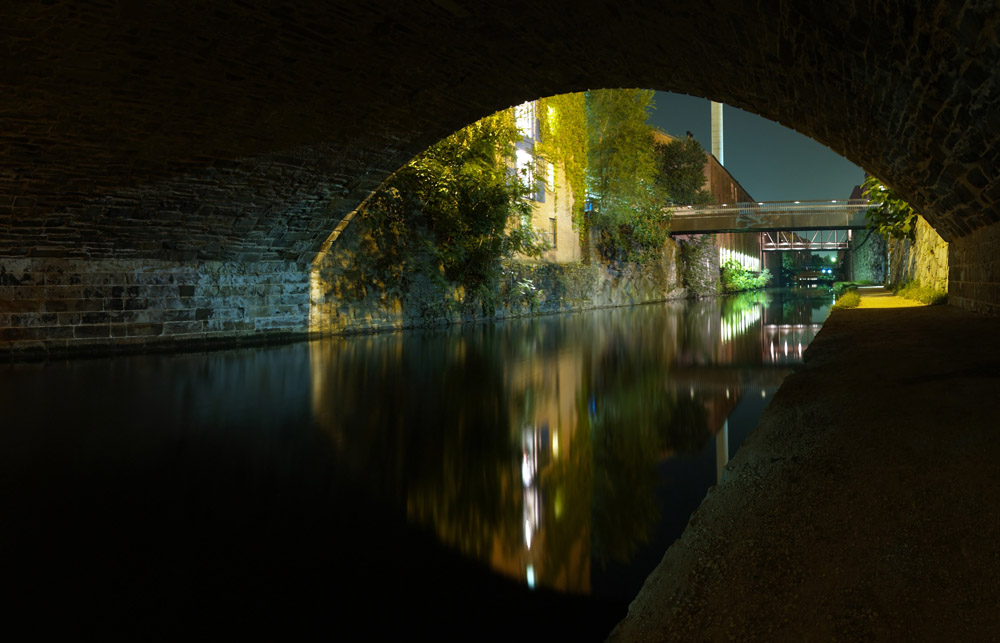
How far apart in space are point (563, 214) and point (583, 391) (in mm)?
15744

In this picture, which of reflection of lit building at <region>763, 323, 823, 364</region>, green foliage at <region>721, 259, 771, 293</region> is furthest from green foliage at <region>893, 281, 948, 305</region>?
green foliage at <region>721, 259, 771, 293</region>

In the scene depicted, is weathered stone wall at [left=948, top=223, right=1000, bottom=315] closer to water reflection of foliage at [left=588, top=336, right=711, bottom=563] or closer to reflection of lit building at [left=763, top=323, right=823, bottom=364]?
reflection of lit building at [left=763, top=323, right=823, bottom=364]

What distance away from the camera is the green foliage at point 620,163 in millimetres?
20875

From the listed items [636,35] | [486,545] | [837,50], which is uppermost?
[636,35]

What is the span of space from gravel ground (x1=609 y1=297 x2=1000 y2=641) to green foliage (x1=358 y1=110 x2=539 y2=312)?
9941mm

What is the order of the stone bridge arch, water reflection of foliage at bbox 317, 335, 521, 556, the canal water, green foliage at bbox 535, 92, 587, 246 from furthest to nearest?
green foliage at bbox 535, 92, 587, 246 < the stone bridge arch < water reflection of foliage at bbox 317, 335, 521, 556 < the canal water

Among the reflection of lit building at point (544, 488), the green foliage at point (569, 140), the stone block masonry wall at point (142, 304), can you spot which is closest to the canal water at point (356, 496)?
the reflection of lit building at point (544, 488)

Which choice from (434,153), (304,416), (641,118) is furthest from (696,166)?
(304,416)

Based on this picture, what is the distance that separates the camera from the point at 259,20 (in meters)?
5.31

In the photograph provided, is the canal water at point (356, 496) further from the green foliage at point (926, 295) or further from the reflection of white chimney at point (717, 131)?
the reflection of white chimney at point (717, 131)

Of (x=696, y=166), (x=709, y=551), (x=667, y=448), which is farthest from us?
(x=696, y=166)

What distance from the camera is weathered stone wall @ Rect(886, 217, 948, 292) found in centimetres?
953

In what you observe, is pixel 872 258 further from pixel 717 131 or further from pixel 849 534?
pixel 717 131

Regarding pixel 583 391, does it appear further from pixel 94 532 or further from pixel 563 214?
pixel 563 214
